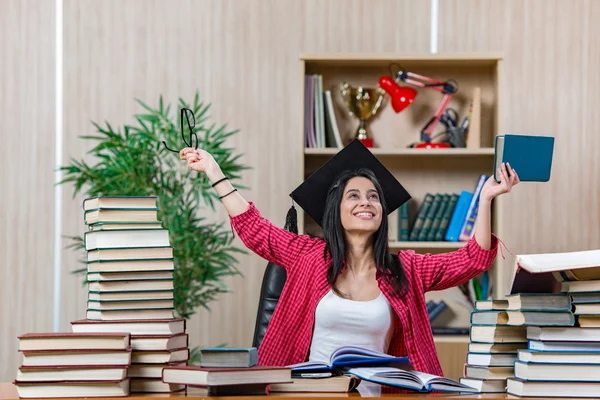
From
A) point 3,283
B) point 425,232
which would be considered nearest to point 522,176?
point 425,232

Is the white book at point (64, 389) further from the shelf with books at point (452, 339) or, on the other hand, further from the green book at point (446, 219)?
the green book at point (446, 219)

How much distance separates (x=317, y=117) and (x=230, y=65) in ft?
2.17

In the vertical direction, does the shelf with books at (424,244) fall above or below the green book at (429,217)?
below

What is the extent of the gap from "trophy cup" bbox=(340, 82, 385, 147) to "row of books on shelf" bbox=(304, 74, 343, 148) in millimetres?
123

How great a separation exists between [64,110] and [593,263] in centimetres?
339

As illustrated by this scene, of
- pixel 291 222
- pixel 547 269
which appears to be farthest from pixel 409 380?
pixel 291 222

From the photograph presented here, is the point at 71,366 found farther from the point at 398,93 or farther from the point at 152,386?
the point at 398,93

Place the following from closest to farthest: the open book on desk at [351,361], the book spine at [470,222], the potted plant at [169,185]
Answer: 1. the open book on desk at [351,361]
2. the potted plant at [169,185]
3. the book spine at [470,222]

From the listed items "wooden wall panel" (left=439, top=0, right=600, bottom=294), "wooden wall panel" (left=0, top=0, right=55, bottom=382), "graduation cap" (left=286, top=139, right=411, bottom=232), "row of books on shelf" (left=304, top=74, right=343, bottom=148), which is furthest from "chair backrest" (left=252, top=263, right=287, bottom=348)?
"wooden wall panel" (left=0, top=0, right=55, bottom=382)

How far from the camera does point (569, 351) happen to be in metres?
1.72

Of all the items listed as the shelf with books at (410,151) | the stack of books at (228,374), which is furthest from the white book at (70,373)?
the shelf with books at (410,151)

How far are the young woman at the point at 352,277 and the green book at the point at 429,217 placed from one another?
1356 millimetres

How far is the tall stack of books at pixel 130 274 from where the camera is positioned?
1.93 metres

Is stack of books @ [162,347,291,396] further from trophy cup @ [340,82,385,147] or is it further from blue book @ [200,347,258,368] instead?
trophy cup @ [340,82,385,147]
